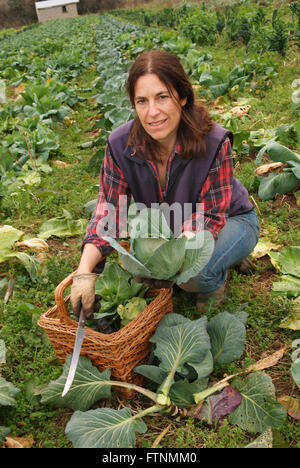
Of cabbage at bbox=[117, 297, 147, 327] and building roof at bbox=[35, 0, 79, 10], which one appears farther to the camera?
building roof at bbox=[35, 0, 79, 10]

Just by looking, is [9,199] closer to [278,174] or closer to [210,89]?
[278,174]

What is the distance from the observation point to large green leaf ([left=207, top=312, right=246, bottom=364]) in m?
1.87

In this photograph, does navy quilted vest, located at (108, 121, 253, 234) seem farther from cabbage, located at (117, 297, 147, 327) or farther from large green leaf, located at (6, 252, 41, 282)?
large green leaf, located at (6, 252, 41, 282)

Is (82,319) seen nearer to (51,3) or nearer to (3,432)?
(3,432)

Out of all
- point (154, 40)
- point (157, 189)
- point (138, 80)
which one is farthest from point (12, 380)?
point (154, 40)

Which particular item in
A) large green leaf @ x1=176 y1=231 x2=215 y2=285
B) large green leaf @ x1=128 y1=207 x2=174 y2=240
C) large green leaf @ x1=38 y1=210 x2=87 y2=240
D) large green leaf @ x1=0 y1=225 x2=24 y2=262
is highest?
large green leaf @ x1=128 y1=207 x2=174 y2=240

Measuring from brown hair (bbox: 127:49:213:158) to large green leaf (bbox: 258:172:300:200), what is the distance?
125 centimetres

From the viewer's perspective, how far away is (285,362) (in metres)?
2.09

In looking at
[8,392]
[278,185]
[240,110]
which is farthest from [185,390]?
[240,110]

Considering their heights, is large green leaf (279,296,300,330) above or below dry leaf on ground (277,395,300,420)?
above

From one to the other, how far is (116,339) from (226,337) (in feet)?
1.72

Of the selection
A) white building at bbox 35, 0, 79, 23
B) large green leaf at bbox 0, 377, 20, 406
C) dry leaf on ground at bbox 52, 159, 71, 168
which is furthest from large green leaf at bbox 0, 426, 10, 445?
white building at bbox 35, 0, 79, 23

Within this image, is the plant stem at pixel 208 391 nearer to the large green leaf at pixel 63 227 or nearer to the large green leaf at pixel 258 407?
the large green leaf at pixel 258 407

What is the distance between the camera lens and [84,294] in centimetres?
182
